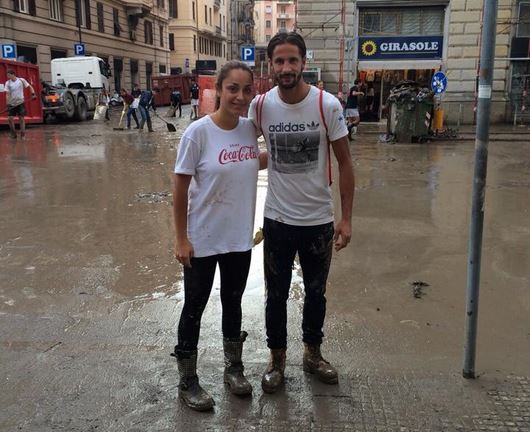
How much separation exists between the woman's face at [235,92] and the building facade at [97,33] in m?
24.1

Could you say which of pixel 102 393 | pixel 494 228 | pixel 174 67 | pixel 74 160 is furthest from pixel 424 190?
pixel 174 67

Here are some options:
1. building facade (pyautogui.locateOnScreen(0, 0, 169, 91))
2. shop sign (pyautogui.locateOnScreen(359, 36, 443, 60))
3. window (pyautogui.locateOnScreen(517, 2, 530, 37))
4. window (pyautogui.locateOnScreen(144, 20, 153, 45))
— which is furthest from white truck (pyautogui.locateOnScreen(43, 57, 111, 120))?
window (pyautogui.locateOnScreen(144, 20, 153, 45))

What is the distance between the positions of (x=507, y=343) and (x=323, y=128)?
1.89 metres

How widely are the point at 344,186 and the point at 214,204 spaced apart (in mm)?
716

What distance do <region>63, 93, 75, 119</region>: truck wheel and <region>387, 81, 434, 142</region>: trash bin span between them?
1414 centimetres

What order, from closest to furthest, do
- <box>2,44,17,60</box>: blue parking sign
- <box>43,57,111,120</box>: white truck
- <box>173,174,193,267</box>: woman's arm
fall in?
<box>173,174,193,267</box>: woman's arm, <box>2,44,17,60</box>: blue parking sign, <box>43,57,111,120</box>: white truck

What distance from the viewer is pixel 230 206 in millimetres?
2850

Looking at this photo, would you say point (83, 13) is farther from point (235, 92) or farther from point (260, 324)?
point (235, 92)

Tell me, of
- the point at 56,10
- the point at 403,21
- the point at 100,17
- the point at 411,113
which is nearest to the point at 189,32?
the point at 100,17

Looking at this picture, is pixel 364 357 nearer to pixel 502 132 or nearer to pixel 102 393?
pixel 102 393

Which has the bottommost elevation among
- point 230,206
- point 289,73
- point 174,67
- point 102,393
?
point 102,393

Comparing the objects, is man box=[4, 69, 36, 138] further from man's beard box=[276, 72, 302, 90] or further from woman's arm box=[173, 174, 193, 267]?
man's beard box=[276, 72, 302, 90]

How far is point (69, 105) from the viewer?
2359cm

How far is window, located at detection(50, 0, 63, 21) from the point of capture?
32.2 m
